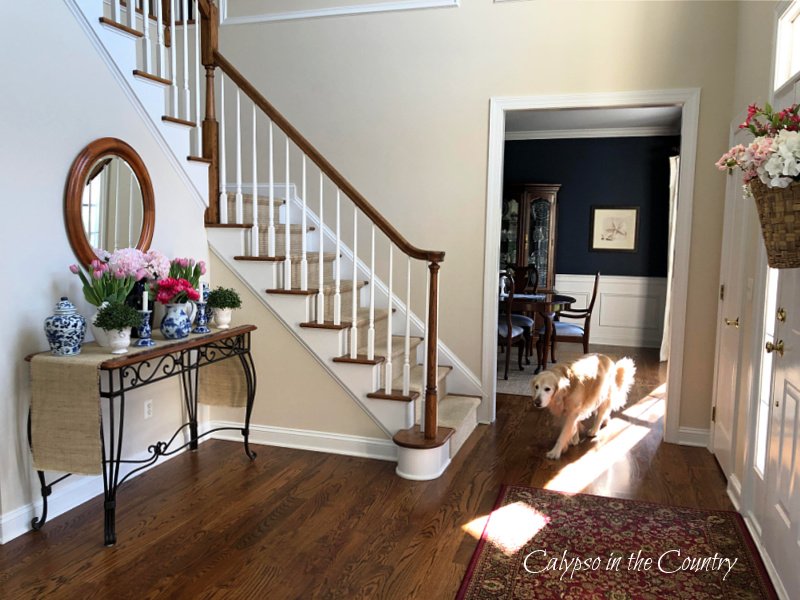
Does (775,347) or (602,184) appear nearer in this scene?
(775,347)

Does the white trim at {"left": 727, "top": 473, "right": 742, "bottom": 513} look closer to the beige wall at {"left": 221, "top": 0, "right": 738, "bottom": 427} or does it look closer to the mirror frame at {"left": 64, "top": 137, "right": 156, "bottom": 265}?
the beige wall at {"left": 221, "top": 0, "right": 738, "bottom": 427}

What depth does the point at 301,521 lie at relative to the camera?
2.90 metres

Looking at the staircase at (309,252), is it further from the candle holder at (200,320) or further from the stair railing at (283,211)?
the candle holder at (200,320)

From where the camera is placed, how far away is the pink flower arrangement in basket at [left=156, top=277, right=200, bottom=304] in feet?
9.85

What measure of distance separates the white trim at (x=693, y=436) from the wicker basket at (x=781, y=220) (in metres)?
2.40

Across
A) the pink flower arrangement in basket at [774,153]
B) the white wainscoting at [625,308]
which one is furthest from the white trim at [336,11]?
the white wainscoting at [625,308]

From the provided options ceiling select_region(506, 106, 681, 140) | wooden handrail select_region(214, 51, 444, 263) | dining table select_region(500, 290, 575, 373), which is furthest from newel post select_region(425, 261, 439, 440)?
ceiling select_region(506, 106, 681, 140)

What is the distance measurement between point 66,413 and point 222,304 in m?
1.02

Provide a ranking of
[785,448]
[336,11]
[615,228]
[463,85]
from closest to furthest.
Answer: [785,448], [463,85], [336,11], [615,228]

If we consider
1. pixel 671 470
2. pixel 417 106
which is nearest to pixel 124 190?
pixel 417 106

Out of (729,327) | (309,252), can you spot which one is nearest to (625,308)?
(729,327)

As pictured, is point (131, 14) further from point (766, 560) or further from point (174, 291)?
point (766, 560)

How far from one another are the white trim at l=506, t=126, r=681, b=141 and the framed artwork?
0.88m

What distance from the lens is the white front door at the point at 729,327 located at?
336cm
